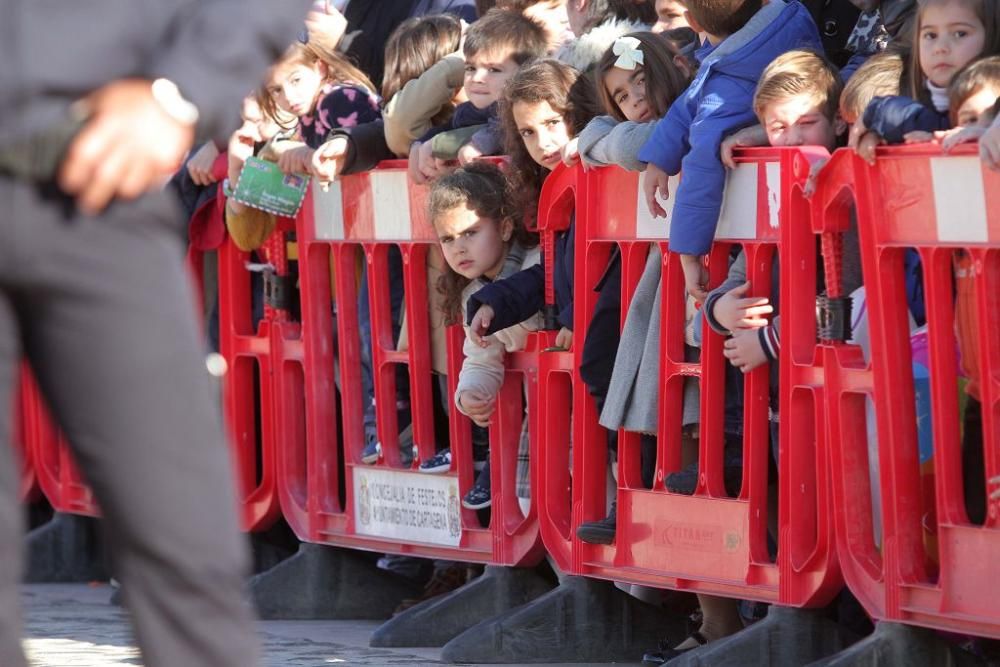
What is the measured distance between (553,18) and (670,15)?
0.69 metres

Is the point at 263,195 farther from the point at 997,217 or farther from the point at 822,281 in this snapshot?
the point at 997,217

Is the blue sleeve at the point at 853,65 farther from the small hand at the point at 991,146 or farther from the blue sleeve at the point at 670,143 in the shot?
the small hand at the point at 991,146

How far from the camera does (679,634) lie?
6.36m

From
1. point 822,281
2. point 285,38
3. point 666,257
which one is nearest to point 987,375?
point 822,281

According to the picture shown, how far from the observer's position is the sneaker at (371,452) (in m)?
7.05

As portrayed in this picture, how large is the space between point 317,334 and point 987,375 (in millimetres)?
3070

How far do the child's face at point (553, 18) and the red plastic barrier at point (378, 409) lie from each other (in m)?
0.70

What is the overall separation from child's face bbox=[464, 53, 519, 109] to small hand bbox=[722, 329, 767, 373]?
1653 millimetres

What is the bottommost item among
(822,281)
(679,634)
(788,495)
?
(679,634)

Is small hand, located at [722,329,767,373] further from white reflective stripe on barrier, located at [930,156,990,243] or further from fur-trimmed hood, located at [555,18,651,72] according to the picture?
fur-trimmed hood, located at [555,18,651,72]

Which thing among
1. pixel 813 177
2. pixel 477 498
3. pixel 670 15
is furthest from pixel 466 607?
pixel 813 177

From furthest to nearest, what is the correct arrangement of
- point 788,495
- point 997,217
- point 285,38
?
point 788,495 → point 997,217 → point 285,38

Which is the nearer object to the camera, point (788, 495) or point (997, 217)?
point (997, 217)

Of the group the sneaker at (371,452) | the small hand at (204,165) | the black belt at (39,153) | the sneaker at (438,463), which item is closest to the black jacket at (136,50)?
the black belt at (39,153)
